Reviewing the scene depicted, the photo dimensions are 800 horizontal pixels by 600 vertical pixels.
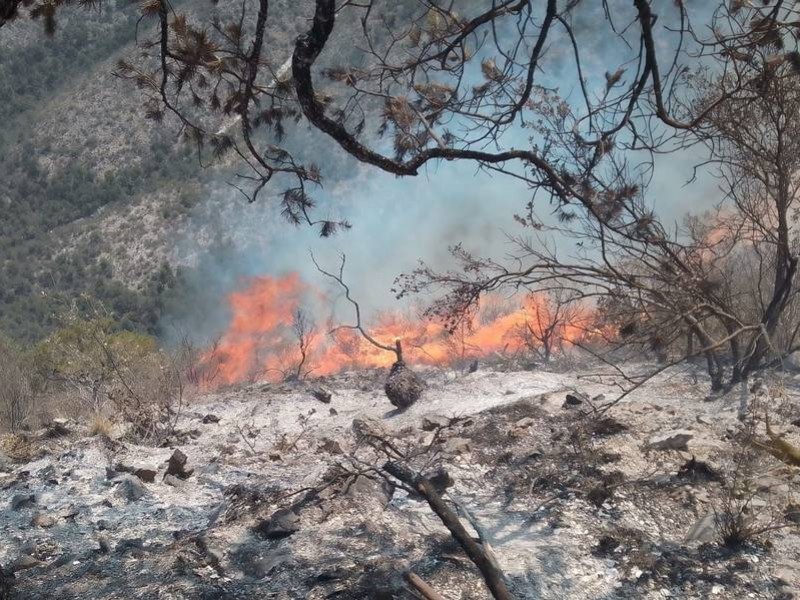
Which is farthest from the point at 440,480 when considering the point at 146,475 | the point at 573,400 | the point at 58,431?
the point at 58,431

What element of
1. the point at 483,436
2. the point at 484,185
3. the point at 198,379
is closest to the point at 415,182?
the point at 484,185

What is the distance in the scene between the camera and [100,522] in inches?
213

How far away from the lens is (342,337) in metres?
23.6

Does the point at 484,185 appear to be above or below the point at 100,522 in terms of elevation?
above

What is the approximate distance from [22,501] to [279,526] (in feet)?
7.31

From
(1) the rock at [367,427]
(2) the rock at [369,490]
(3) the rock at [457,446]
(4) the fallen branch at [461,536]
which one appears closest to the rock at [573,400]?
(3) the rock at [457,446]

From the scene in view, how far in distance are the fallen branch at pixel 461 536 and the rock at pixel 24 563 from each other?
236 centimetres

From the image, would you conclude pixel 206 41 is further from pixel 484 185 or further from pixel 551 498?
pixel 484 185

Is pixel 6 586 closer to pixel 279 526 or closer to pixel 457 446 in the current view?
pixel 279 526

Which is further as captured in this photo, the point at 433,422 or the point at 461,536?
the point at 433,422

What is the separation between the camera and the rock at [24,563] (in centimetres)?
460

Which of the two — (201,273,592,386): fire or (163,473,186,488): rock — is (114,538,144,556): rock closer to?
(163,473,186,488): rock

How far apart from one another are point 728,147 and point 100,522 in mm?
8128

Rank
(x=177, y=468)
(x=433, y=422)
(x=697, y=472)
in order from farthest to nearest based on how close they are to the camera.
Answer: (x=433, y=422)
(x=177, y=468)
(x=697, y=472)
